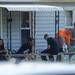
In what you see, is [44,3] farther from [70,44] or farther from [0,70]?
[70,44]

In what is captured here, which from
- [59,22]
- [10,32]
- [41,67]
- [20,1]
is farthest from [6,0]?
[10,32]

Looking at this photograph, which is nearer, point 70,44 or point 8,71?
point 8,71

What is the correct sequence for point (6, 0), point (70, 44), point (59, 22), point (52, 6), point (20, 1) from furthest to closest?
1. point (59, 22)
2. point (70, 44)
3. point (52, 6)
4. point (6, 0)
5. point (20, 1)

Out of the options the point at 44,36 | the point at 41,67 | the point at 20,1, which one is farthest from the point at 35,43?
the point at 41,67

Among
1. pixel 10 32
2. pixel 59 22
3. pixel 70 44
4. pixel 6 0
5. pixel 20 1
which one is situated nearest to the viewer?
pixel 20 1

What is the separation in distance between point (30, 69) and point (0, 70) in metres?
0.14

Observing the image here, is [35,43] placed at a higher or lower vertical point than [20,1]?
lower

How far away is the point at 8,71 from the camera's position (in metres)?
1.51

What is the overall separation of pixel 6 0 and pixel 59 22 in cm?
297

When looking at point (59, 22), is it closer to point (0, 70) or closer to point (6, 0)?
point (6, 0)

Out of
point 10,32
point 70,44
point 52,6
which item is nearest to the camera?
point 52,6

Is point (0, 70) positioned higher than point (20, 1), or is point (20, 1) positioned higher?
point (20, 1)

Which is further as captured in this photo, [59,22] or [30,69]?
[59,22]

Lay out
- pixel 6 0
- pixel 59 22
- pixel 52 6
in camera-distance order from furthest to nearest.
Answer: pixel 59 22 → pixel 52 6 → pixel 6 0
